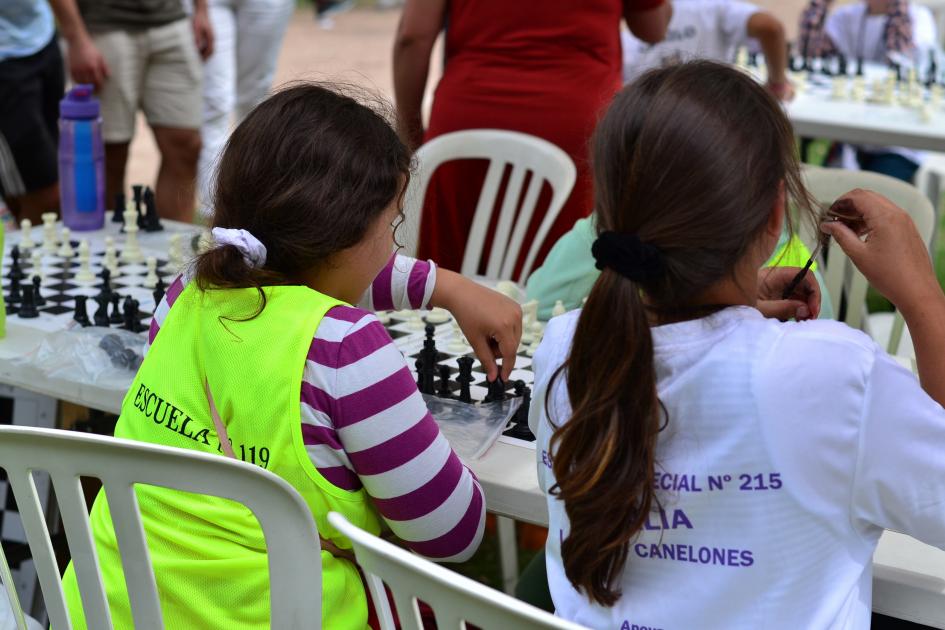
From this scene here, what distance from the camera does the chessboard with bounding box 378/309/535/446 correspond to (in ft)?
6.40

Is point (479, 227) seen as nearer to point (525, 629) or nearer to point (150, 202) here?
point (150, 202)

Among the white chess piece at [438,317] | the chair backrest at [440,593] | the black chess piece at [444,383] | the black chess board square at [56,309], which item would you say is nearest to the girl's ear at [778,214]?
the chair backrest at [440,593]

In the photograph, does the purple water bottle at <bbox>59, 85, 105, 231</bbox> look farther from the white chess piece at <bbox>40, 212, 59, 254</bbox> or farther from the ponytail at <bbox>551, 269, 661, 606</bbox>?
the ponytail at <bbox>551, 269, 661, 606</bbox>

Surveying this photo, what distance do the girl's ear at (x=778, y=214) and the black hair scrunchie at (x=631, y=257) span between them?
160 millimetres

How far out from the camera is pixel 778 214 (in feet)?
4.45

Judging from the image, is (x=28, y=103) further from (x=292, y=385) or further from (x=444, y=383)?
(x=292, y=385)

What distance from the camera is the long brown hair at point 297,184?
1.58 m

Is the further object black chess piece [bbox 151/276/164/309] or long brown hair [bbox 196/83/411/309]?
black chess piece [bbox 151/276/164/309]

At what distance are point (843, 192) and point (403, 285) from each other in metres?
1.34

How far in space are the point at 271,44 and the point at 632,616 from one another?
5.01 meters

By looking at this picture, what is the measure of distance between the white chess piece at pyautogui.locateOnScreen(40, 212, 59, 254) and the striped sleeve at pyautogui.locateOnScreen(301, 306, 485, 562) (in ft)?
4.98

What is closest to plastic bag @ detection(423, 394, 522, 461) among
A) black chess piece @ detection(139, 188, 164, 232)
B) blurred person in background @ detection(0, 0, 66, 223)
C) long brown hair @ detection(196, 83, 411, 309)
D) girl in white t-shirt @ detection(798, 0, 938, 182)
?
long brown hair @ detection(196, 83, 411, 309)

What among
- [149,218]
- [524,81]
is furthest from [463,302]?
[524,81]

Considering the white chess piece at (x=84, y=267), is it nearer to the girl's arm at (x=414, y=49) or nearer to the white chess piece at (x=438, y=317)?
the white chess piece at (x=438, y=317)
